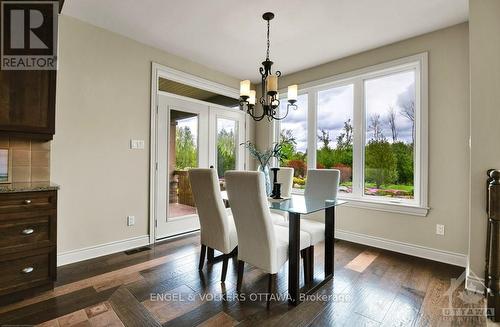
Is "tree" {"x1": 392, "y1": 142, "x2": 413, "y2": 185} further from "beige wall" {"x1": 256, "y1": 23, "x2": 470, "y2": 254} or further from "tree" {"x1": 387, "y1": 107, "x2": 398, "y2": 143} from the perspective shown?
"beige wall" {"x1": 256, "y1": 23, "x2": 470, "y2": 254}

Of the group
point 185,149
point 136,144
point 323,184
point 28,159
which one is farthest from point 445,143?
point 28,159

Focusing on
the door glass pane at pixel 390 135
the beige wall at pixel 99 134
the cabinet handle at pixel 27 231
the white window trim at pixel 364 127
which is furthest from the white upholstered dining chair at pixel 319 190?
the cabinet handle at pixel 27 231

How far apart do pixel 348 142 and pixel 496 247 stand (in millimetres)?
2041

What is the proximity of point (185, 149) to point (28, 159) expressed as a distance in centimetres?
177

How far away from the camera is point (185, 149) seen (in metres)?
3.68

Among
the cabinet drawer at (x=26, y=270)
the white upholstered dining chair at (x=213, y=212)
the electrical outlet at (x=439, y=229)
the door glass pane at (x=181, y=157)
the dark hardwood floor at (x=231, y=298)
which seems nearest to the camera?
the dark hardwood floor at (x=231, y=298)

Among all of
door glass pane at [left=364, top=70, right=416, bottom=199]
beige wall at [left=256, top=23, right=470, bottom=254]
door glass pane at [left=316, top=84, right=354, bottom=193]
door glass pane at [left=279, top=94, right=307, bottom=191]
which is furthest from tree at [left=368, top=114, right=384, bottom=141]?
door glass pane at [left=279, top=94, right=307, bottom=191]

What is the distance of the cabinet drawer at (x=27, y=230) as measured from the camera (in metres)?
1.86

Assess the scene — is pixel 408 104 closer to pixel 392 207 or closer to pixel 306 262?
pixel 392 207

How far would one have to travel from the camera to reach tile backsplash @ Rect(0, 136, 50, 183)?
2270mm

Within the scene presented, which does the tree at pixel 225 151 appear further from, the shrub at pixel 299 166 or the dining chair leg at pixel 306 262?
the dining chair leg at pixel 306 262

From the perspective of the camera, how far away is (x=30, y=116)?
6.87 feet

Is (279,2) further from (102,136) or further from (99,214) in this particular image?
(99,214)

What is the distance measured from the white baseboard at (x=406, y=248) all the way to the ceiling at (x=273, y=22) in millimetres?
2492
